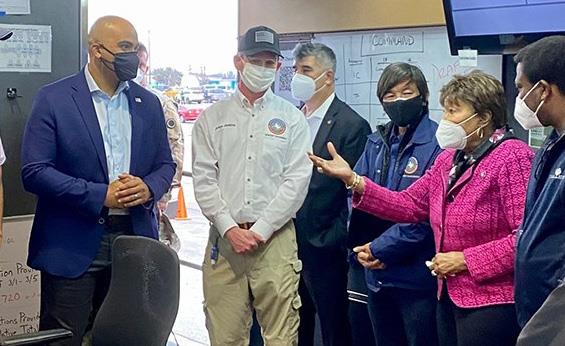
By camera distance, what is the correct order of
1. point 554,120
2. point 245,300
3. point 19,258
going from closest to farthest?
point 554,120
point 245,300
point 19,258

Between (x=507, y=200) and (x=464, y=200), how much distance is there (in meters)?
0.14

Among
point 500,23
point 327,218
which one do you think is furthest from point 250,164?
point 500,23

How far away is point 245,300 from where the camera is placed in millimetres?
2889

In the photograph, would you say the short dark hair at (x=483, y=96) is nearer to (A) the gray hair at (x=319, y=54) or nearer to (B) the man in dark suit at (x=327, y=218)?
(B) the man in dark suit at (x=327, y=218)

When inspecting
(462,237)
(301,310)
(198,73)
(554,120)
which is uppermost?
(198,73)

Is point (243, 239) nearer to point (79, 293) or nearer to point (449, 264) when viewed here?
point (79, 293)

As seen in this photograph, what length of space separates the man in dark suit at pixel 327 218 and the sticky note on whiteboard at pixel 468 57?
51cm

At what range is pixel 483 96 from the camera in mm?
2377

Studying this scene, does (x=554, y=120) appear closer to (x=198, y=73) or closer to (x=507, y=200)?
(x=507, y=200)

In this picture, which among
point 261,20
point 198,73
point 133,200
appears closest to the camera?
point 133,200

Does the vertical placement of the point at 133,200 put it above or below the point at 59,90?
below

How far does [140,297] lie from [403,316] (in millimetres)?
1125

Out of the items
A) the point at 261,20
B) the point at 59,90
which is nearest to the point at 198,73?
the point at 261,20

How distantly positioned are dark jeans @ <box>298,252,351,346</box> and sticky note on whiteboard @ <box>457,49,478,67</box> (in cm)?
101
